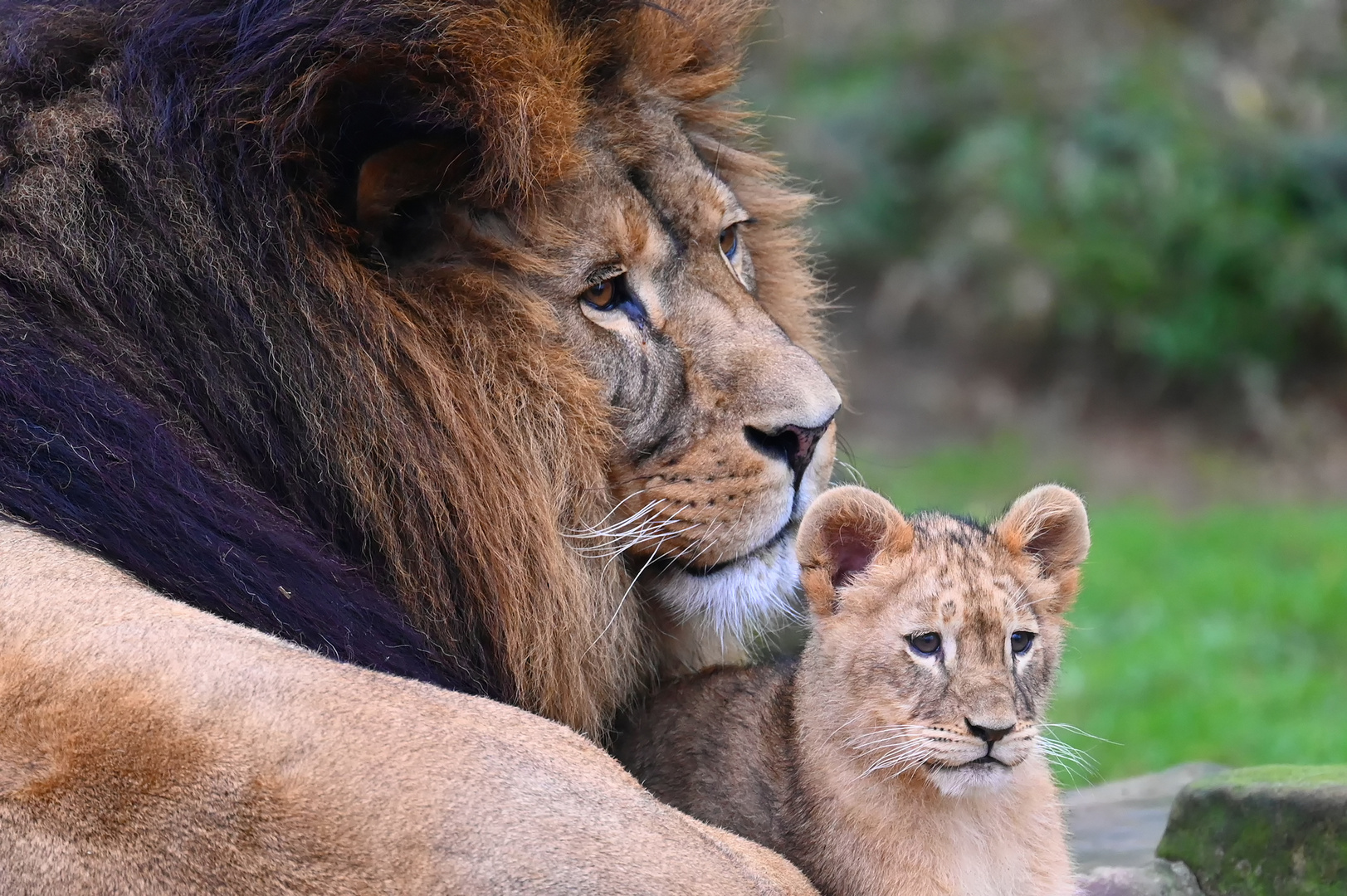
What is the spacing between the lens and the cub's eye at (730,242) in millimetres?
3137

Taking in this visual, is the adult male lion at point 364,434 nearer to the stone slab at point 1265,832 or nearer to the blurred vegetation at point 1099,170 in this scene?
the stone slab at point 1265,832

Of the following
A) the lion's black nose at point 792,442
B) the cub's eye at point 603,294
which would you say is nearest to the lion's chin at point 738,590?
the lion's black nose at point 792,442

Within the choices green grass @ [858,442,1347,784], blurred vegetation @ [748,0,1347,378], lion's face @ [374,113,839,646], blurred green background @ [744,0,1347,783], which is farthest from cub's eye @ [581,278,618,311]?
blurred vegetation @ [748,0,1347,378]

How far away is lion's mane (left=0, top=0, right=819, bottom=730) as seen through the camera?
2.39 metres

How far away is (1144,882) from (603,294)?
1526mm

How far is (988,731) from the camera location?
250cm

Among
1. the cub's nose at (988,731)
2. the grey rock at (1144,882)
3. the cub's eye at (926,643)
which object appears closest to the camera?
the cub's nose at (988,731)

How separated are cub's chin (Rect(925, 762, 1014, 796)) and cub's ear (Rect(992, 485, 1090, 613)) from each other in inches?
15.5

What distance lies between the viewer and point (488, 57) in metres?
2.63

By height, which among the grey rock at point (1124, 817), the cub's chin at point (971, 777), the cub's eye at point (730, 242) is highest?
the cub's eye at point (730, 242)

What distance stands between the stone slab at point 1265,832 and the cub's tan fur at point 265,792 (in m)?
1.45

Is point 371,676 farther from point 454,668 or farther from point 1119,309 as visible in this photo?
point 1119,309

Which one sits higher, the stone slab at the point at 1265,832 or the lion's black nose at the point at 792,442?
the lion's black nose at the point at 792,442

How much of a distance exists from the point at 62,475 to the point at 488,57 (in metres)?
0.93
